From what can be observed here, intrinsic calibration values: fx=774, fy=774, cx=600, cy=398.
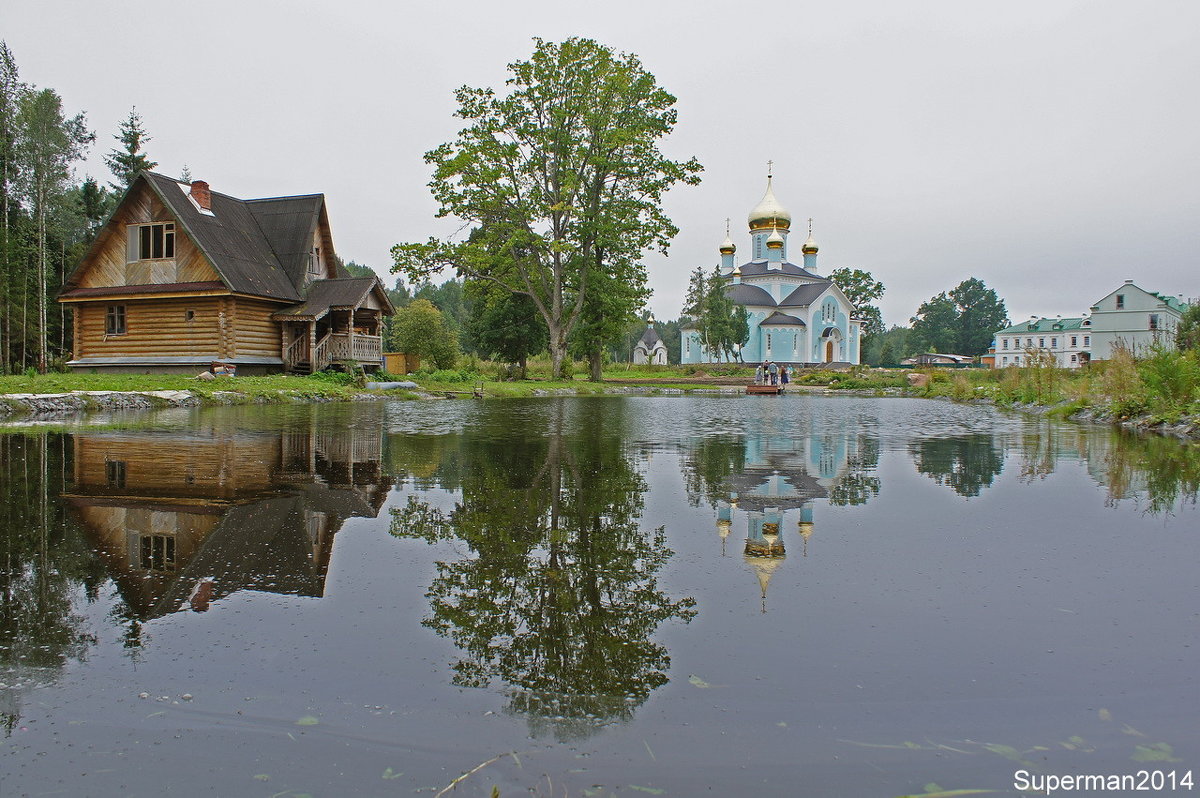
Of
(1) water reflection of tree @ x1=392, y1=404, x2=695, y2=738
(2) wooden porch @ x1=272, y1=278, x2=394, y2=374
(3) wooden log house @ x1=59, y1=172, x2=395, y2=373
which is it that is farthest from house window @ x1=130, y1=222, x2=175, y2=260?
(1) water reflection of tree @ x1=392, y1=404, x2=695, y2=738

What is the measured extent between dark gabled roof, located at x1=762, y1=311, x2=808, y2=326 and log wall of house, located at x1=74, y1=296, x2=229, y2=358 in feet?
186

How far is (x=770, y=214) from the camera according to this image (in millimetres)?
80438

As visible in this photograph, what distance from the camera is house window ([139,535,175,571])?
4.59 metres

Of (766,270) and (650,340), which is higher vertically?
(766,270)

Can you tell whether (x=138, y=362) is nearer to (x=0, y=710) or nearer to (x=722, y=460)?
(x=722, y=460)

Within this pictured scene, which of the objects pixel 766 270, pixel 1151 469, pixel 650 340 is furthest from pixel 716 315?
pixel 1151 469

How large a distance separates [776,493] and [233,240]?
29.0 metres

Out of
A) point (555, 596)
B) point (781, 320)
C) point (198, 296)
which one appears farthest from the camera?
point (781, 320)

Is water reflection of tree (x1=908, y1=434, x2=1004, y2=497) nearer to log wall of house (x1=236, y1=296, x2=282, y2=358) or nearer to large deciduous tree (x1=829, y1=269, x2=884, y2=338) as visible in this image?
log wall of house (x1=236, y1=296, x2=282, y2=358)

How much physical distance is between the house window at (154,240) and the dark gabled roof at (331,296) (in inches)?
176

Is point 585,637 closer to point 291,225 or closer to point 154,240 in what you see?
point 154,240

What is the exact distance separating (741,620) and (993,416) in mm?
19405

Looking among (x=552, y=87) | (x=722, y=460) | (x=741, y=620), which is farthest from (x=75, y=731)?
(x=552, y=87)

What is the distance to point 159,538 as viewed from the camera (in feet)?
17.2
